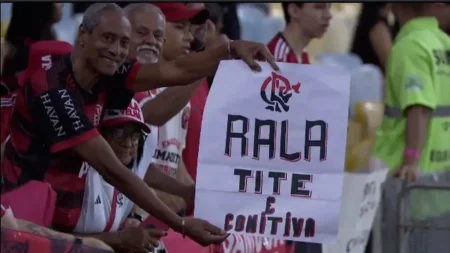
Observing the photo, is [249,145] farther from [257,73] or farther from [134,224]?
[134,224]

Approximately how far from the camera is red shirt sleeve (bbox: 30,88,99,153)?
6.02 metres

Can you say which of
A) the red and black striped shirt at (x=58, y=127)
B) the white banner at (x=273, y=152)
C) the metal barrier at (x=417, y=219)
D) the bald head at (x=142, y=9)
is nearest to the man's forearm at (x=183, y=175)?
the bald head at (x=142, y=9)

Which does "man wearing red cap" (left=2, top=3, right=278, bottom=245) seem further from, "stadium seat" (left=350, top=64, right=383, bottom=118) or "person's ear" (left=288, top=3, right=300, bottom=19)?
"stadium seat" (left=350, top=64, right=383, bottom=118)

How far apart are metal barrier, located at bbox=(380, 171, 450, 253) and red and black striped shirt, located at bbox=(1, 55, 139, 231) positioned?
5.53ft

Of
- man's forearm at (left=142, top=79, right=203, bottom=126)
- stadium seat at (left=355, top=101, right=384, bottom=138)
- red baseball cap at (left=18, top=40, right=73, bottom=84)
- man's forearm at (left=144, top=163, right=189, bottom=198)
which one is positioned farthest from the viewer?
stadium seat at (left=355, top=101, right=384, bottom=138)

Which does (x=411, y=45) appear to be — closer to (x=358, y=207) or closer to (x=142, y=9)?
(x=358, y=207)

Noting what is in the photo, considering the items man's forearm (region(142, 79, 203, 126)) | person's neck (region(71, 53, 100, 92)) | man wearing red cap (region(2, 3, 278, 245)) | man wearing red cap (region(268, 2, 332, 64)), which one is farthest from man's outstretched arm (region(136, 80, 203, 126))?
man wearing red cap (region(268, 2, 332, 64))

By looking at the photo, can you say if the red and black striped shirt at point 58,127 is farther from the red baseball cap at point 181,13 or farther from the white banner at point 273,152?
the red baseball cap at point 181,13

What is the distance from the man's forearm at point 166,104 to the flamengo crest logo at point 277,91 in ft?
4.49

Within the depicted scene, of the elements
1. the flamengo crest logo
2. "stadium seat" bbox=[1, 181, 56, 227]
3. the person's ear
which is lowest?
"stadium seat" bbox=[1, 181, 56, 227]

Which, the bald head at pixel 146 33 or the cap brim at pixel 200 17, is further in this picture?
the cap brim at pixel 200 17

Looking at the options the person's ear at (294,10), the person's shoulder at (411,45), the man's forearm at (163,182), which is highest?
the person's ear at (294,10)

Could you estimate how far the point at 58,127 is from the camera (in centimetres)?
605

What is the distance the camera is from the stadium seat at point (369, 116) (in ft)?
34.8
